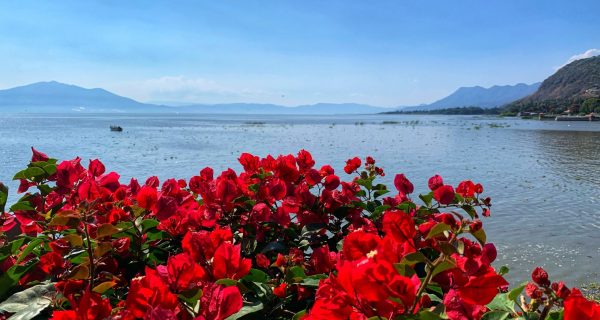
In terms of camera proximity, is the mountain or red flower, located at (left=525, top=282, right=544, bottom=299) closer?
red flower, located at (left=525, top=282, right=544, bottom=299)

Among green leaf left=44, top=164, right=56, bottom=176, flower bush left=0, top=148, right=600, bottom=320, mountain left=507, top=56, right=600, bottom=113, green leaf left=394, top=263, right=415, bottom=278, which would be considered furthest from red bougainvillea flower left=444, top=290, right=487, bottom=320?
mountain left=507, top=56, right=600, bottom=113

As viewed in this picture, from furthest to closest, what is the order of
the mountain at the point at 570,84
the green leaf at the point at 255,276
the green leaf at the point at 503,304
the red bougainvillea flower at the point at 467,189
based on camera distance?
the mountain at the point at 570,84 → the red bougainvillea flower at the point at 467,189 → the green leaf at the point at 255,276 → the green leaf at the point at 503,304

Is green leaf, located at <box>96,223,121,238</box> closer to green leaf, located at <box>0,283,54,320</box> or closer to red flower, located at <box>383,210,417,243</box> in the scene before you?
green leaf, located at <box>0,283,54,320</box>

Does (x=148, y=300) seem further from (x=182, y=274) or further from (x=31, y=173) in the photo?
(x=31, y=173)

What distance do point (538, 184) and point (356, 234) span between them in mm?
14778

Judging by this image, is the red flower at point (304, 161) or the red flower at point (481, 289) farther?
the red flower at point (304, 161)

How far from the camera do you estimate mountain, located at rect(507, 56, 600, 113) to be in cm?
12335

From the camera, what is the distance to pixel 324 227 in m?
1.84

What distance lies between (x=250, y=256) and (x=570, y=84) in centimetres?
16748

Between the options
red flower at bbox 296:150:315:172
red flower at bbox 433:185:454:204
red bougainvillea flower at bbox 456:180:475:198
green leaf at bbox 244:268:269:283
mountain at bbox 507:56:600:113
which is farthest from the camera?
mountain at bbox 507:56:600:113

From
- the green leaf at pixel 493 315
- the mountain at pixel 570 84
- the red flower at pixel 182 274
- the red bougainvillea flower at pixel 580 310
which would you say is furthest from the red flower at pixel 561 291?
the mountain at pixel 570 84

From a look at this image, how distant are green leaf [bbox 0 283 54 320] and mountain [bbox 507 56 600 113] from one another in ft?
404

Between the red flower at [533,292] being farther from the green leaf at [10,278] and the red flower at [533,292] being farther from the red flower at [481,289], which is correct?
the green leaf at [10,278]

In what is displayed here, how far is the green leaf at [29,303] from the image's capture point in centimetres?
103
